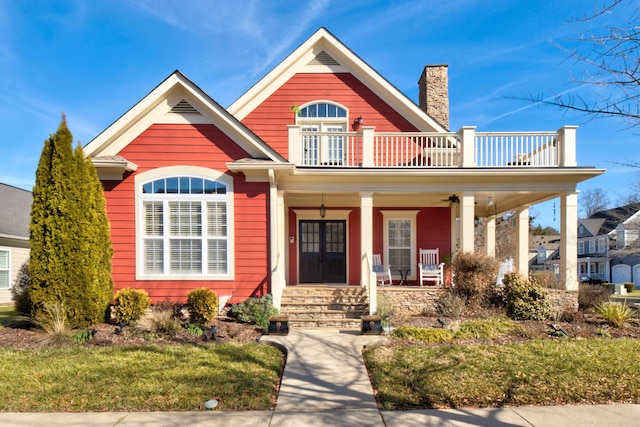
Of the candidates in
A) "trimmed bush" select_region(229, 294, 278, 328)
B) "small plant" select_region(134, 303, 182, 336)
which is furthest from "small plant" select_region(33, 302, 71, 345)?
"trimmed bush" select_region(229, 294, 278, 328)

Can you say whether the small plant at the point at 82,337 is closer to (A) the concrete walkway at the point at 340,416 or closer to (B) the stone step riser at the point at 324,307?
(A) the concrete walkway at the point at 340,416

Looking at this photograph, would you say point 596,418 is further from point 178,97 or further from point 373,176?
point 178,97

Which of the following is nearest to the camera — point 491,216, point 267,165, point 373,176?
point 267,165

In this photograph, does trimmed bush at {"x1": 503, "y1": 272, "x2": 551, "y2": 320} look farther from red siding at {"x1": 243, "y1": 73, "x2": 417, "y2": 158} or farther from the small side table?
red siding at {"x1": 243, "y1": 73, "x2": 417, "y2": 158}

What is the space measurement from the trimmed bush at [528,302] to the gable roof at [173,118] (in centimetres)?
628

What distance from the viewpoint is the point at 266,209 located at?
9000 mm

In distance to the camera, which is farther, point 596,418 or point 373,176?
point 373,176

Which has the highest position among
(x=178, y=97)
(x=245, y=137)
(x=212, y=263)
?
(x=178, y=97)

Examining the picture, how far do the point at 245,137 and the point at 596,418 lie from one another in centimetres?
780

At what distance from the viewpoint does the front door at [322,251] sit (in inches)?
470

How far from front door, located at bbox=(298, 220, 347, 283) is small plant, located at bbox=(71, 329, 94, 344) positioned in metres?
6.22

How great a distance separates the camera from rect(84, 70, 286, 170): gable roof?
339 inches

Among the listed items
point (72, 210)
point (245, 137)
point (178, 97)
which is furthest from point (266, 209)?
point (72, 210)

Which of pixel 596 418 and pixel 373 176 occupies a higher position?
pixel 373 176
